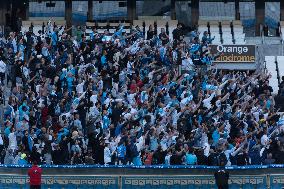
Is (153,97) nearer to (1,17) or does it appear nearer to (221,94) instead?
(221,94)

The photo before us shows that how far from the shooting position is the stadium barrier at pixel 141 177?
3084cm

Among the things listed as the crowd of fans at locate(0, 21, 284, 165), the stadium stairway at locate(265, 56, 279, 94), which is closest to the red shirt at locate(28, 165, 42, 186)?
the crowd of fans at locate(0, 21, 284, 165)

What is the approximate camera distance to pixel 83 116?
36.7 meters

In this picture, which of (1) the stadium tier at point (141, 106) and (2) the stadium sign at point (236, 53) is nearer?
(1) the stadium tier at point (141, 106)

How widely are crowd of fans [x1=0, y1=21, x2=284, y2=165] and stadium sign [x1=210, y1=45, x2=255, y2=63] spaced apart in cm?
221

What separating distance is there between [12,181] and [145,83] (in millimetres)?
10503

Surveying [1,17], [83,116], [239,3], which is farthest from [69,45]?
[239,3]

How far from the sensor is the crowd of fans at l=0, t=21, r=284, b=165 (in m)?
33.5

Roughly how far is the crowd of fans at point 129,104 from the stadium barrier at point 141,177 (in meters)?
0.94

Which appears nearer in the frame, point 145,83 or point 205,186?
point 205,186

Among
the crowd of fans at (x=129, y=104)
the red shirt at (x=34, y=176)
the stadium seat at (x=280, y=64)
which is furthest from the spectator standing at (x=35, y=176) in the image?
the stadium seat at (x=280, y=64)

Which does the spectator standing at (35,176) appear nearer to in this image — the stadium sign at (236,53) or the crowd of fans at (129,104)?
the crowd of fans at (129,104)

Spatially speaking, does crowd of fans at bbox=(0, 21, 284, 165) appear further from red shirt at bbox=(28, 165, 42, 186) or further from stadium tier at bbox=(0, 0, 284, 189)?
red shirt at bbox=(28, 165, 42, 186)

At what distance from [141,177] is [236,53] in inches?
697
